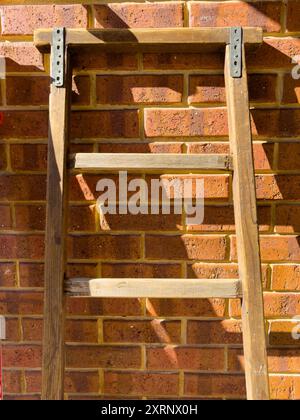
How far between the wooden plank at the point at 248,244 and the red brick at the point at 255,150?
0.46 ft

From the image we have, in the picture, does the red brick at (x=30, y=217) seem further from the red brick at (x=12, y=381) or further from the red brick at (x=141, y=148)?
the red brick at (x=12, y=381)

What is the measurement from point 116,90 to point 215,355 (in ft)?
3.01

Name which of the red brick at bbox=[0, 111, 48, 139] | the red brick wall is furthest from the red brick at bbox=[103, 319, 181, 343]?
the red brick at bbox=[0, 111, 48, 139]

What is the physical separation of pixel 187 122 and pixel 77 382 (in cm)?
94

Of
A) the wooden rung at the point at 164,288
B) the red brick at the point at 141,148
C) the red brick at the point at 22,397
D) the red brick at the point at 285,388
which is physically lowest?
the red brick at the point at 22,397

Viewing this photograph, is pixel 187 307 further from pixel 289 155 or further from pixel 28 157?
pixel 28 157

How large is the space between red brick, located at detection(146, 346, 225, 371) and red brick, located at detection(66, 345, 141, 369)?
2.1 inches

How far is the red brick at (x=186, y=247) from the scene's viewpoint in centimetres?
137

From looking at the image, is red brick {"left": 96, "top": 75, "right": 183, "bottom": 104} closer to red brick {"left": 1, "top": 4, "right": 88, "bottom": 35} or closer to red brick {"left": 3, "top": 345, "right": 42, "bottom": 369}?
red brick {"left": 1, "top": 4, "right": 88, "bottom": 35}

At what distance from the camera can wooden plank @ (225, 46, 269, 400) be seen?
3.66ft

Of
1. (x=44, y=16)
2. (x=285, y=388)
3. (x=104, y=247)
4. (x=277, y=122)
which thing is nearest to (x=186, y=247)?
(x=104, y=247)

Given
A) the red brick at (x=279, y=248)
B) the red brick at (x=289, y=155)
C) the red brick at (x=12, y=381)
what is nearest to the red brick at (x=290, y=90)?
the red brick at (x=289, y=155)

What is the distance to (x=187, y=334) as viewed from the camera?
142cm

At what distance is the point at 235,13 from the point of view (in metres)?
1.26
